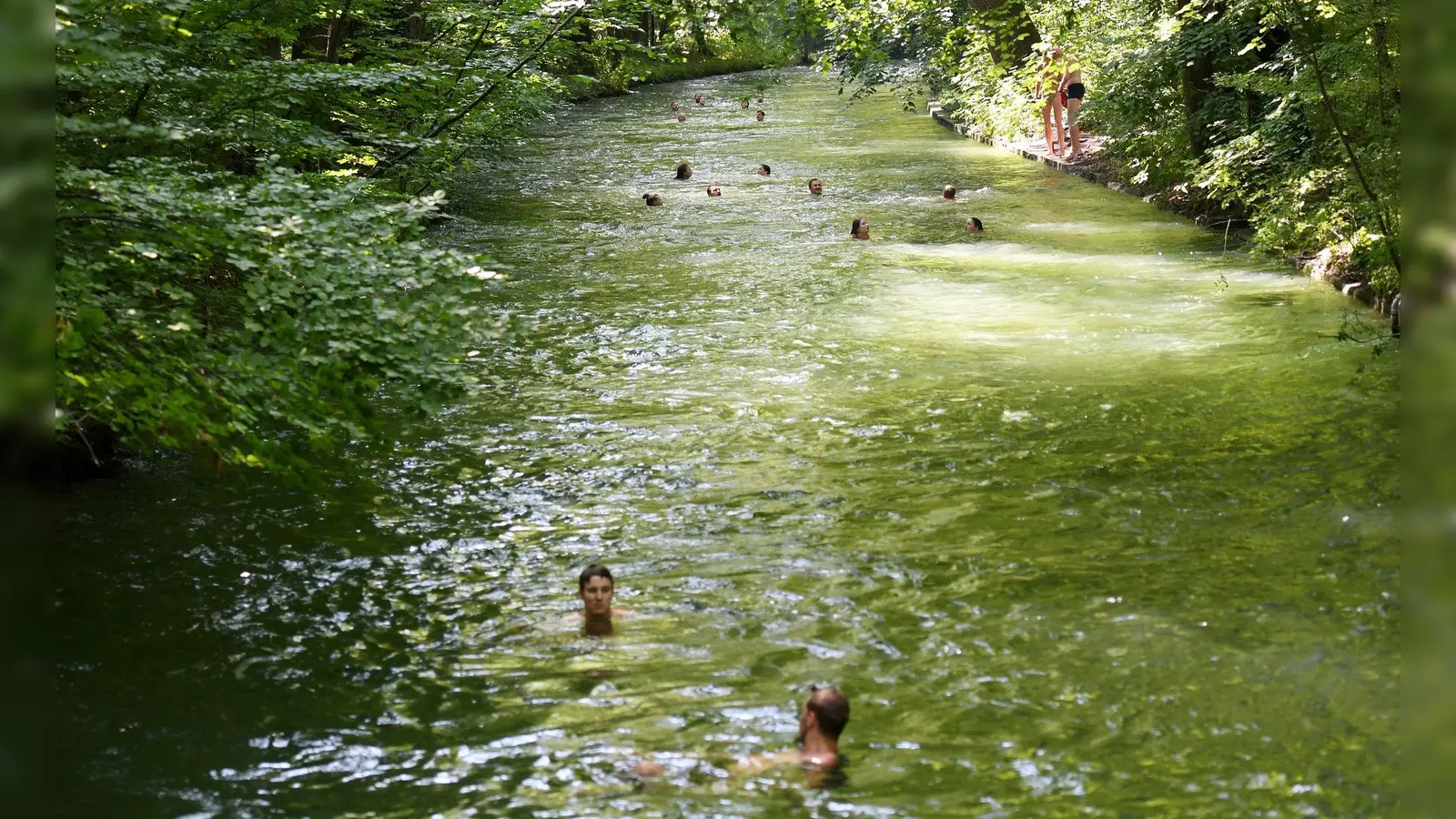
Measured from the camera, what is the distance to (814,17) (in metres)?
16.5

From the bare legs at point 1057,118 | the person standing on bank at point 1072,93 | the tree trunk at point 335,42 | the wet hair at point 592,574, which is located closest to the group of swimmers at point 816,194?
the person standing on bank at point 1072,93

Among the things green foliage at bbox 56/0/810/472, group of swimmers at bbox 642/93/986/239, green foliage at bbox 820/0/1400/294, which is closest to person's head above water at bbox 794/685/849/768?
green foliage at bbox 56/0/810/472

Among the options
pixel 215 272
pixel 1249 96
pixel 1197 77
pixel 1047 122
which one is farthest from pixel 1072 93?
pixel 215 272

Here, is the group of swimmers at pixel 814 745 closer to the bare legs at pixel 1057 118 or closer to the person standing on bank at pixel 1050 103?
the person standing on bank at pixel 1050 103

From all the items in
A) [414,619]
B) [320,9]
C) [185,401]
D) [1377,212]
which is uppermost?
[320,9]

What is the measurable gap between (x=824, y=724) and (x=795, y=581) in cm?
230

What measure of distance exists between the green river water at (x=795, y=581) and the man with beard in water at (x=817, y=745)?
0.09 metres

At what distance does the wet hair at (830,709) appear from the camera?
21.2 ft

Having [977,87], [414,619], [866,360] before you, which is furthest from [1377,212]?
[977,87]

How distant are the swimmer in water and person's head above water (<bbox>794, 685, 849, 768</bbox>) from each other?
1.82 metres

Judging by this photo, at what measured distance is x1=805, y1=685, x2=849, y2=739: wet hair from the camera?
6.47 metres

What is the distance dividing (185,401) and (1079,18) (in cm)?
2459
